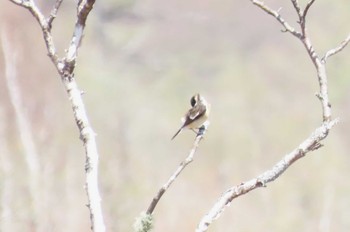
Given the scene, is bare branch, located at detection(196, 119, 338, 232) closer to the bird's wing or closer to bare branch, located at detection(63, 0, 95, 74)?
the bird's wing

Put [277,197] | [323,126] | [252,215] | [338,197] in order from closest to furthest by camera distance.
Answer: [323,126] → [252,215] → [338,197] → [277,197]

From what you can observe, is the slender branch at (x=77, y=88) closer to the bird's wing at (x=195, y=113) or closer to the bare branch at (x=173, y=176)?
the bare branch at (x=173, y=176)

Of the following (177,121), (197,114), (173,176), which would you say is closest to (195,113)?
(197,114)

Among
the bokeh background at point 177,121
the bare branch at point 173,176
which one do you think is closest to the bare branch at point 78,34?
the bare branch at point 173,176

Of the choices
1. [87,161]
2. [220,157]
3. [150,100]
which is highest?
[150,100]

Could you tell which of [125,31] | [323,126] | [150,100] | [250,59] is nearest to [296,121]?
[250,59]

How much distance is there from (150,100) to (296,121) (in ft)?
10.2

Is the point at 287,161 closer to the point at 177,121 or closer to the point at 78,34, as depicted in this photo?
the point at 78,34

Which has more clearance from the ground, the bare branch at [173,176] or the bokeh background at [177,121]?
the bokeh background at [177,121]

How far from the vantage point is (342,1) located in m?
18.2

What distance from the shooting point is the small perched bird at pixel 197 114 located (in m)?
1.54

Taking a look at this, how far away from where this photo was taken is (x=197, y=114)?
1.56 meters

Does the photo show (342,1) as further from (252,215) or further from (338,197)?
(252,215)

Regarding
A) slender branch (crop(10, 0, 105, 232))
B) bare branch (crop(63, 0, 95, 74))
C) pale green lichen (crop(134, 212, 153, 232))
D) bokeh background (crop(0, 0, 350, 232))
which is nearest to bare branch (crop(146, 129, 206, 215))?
pale green lichen (crop(134, 212, 153, 232))
